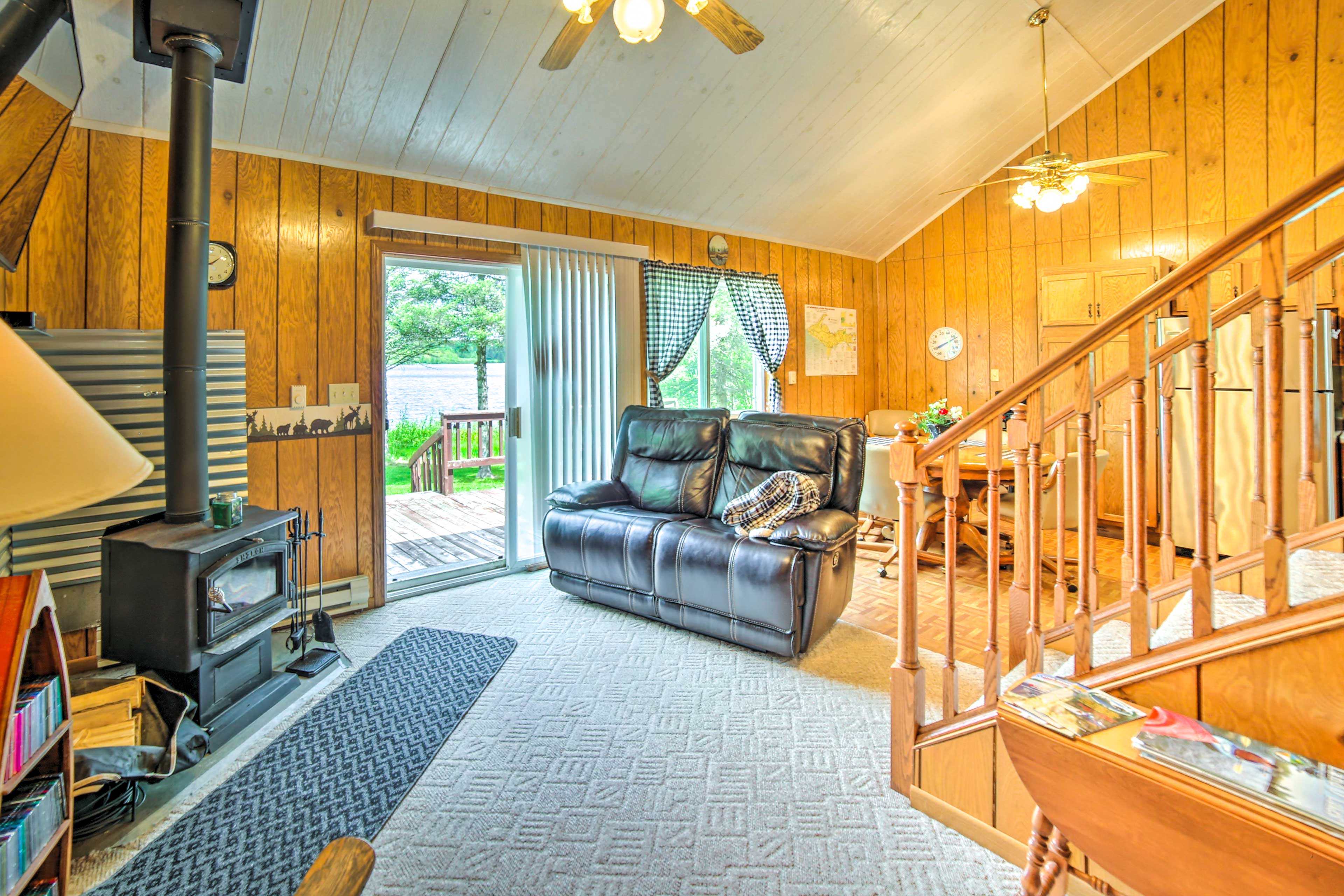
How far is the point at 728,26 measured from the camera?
7.29 ft

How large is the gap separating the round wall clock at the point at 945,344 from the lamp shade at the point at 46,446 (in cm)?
649

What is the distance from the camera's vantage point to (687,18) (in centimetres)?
314

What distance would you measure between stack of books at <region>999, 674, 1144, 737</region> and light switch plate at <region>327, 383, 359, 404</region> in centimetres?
318

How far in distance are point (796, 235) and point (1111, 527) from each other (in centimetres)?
343

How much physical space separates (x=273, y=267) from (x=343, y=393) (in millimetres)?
670

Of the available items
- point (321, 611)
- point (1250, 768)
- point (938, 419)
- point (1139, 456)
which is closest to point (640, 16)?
point (1139, 456)

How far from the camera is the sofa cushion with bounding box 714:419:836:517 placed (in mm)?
3135

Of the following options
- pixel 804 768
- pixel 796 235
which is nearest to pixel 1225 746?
pixel 804 768

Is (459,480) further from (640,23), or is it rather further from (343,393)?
(640,23)

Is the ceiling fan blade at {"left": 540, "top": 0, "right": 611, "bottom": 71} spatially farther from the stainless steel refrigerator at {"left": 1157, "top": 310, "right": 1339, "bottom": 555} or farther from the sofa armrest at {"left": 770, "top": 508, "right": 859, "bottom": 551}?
the stainless steel refrigerator at {"left": 1157, "top": 310, "right": 1339, "bottom": 555}

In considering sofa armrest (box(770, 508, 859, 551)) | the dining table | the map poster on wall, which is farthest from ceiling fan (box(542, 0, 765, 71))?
the map poster on wall

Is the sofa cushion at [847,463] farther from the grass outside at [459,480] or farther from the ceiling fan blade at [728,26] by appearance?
the grass outside at [459,480]

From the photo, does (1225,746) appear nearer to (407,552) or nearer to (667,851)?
(667,851)

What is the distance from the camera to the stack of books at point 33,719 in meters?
1.32
